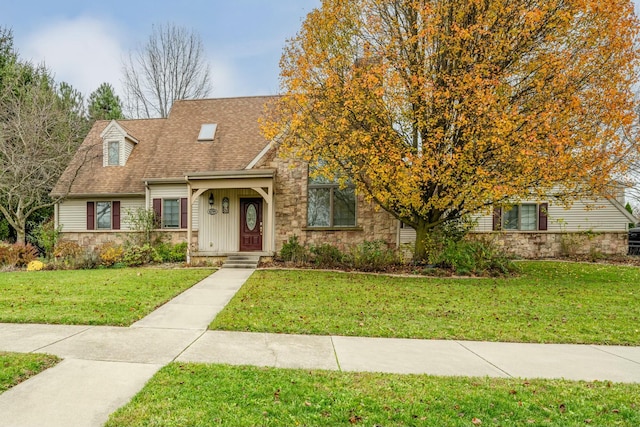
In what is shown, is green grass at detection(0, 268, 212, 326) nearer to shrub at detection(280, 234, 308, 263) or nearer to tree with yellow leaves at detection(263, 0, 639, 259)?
shrub at detection(280, 234, 308, 263)

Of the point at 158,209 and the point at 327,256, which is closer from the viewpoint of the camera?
the point at 327,256

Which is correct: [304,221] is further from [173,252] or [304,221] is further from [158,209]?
[158,209]

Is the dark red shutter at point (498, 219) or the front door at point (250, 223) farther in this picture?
the dark red shutter at point (498, 219)

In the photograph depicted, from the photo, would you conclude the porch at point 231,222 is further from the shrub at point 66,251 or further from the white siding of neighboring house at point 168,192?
the shrub at point 66,251

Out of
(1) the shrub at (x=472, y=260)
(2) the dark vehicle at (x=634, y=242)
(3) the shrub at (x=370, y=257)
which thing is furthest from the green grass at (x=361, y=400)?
(2) the dark vehicle at (x=634, y=242)

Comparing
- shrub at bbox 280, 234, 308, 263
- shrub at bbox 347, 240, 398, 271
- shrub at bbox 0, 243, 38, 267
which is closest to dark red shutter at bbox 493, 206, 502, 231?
shrub at bbox 347, 240, 398, 271

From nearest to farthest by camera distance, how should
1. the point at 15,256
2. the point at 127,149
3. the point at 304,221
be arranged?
the point at 15,256, the point at 304,221, the point at 127,149

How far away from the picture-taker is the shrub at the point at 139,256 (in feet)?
40.5

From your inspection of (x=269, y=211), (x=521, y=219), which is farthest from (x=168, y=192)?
(x=521, y=219)

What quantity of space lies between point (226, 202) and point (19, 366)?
35.4 feet

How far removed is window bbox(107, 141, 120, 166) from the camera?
1614 centimetres

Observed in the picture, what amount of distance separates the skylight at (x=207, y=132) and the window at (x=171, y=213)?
3.35 meters

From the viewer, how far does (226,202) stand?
14.1 metres

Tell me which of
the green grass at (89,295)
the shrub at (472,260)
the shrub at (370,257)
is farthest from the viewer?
the shrub at (370,257)
